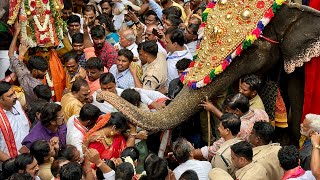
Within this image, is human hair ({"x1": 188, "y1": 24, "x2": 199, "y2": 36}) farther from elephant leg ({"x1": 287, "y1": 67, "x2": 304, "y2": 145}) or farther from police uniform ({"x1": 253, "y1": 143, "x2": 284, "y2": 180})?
police uniform ({"x1": 253, "y1": 143, "x2": 284, "y2": 180})

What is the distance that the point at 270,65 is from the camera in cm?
829

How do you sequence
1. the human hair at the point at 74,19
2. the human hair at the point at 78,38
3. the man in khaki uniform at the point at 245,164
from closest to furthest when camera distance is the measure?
the man in khaki uniform at the point at 245,164
the human hair at the point at 78,38
the human hair at the point at 74,19

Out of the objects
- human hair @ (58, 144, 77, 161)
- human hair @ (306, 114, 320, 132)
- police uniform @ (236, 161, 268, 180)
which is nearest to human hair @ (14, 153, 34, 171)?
human hair @ (58, 144, 77, 161)

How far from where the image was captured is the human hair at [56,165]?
266 inches

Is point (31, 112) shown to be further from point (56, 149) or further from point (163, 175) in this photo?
point (163, 175)

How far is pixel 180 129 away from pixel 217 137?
14.5 inches

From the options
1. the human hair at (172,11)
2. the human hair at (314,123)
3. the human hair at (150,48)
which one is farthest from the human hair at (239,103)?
the human hair at (172,11)

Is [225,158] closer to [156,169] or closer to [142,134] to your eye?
[156,169]

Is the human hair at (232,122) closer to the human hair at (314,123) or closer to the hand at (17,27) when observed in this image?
the human hair at (314,123)

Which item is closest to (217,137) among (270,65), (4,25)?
(270,65)

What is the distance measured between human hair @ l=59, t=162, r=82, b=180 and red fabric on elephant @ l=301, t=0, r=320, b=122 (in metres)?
2.72

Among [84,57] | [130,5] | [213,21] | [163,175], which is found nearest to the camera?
[163,175]

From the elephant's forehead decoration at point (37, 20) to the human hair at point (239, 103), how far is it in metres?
2.76

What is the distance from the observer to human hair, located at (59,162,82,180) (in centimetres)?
632
